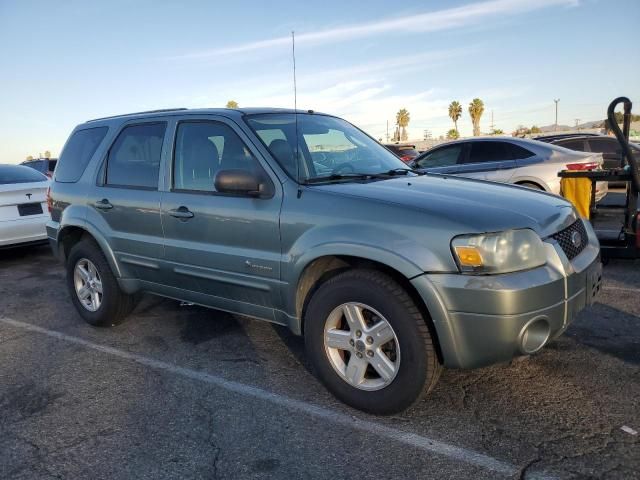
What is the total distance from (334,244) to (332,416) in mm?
994

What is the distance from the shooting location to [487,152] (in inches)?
353

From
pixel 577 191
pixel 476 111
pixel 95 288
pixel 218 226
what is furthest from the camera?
pixel 476 111

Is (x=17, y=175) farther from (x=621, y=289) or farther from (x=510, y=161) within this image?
(x=621, y=289)

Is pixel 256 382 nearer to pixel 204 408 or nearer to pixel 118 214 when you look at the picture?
pixel 204 408

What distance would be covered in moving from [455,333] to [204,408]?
158cm

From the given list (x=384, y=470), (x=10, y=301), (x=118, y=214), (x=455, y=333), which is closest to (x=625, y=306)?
(x=455, y=333)

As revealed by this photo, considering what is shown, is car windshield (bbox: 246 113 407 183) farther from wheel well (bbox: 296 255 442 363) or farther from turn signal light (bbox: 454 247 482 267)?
turn signal light (bbox: 454 247 482 267)

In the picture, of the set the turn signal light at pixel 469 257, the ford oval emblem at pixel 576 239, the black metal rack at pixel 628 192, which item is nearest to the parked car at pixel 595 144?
the black metal rack at pixel 628 192

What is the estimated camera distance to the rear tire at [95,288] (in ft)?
15.4

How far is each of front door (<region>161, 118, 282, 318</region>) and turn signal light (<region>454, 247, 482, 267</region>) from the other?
3.85 ft

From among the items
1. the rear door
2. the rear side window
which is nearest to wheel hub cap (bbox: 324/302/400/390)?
the rear door

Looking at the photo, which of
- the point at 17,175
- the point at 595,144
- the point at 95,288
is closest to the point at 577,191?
the point at 95,288

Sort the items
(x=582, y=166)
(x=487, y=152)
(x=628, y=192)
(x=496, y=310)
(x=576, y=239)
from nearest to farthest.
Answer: (x=496, y=310), (x=576, y=239), (x=628, y=192), (x=582, y=166), (x=487, y=152)

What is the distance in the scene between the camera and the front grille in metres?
3.12
